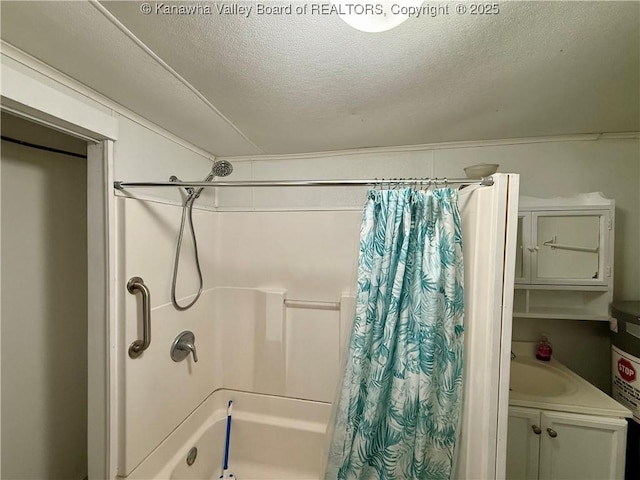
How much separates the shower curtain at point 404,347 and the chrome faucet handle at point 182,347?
0.89 meters

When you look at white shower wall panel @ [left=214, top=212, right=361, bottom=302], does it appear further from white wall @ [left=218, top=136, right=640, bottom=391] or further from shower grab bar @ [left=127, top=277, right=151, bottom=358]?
shower grab bar @ [left=127, top=277, right=151, bottom=358]

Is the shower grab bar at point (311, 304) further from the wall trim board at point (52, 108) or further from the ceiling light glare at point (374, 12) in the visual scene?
the ceiling light glare at point (374, 12)

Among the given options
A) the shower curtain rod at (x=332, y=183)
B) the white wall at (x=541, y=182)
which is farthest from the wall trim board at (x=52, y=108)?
the white wall at (x=541, y=182)

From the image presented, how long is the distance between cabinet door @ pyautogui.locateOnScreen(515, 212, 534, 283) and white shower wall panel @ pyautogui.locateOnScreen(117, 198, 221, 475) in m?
1.87

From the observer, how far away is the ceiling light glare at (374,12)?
0.48m

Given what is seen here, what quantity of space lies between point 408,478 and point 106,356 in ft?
4.25

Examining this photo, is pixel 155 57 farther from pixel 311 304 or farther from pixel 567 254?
pixel 567 254

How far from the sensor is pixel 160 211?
1291 mm

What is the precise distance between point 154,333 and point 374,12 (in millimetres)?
1494

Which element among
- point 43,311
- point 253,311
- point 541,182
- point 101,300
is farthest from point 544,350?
point 43,311

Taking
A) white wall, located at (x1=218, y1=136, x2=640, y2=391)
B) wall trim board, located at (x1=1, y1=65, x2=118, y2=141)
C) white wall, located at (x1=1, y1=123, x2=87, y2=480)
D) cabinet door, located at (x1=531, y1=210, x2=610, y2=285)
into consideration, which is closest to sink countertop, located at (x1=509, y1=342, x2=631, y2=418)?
white wall, located at (x1=218, y1=136, x2=640, y2=391)

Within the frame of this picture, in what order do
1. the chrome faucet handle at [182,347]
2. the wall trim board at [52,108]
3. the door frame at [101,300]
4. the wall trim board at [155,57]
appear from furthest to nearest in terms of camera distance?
the chrome faucet handle at [182,347] < the door frame at [101,300] < the wall trim board at [52,108] < the wall trim board at [155,57]

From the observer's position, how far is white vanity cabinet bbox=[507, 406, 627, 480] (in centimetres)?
111

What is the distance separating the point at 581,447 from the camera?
3.75 ft
